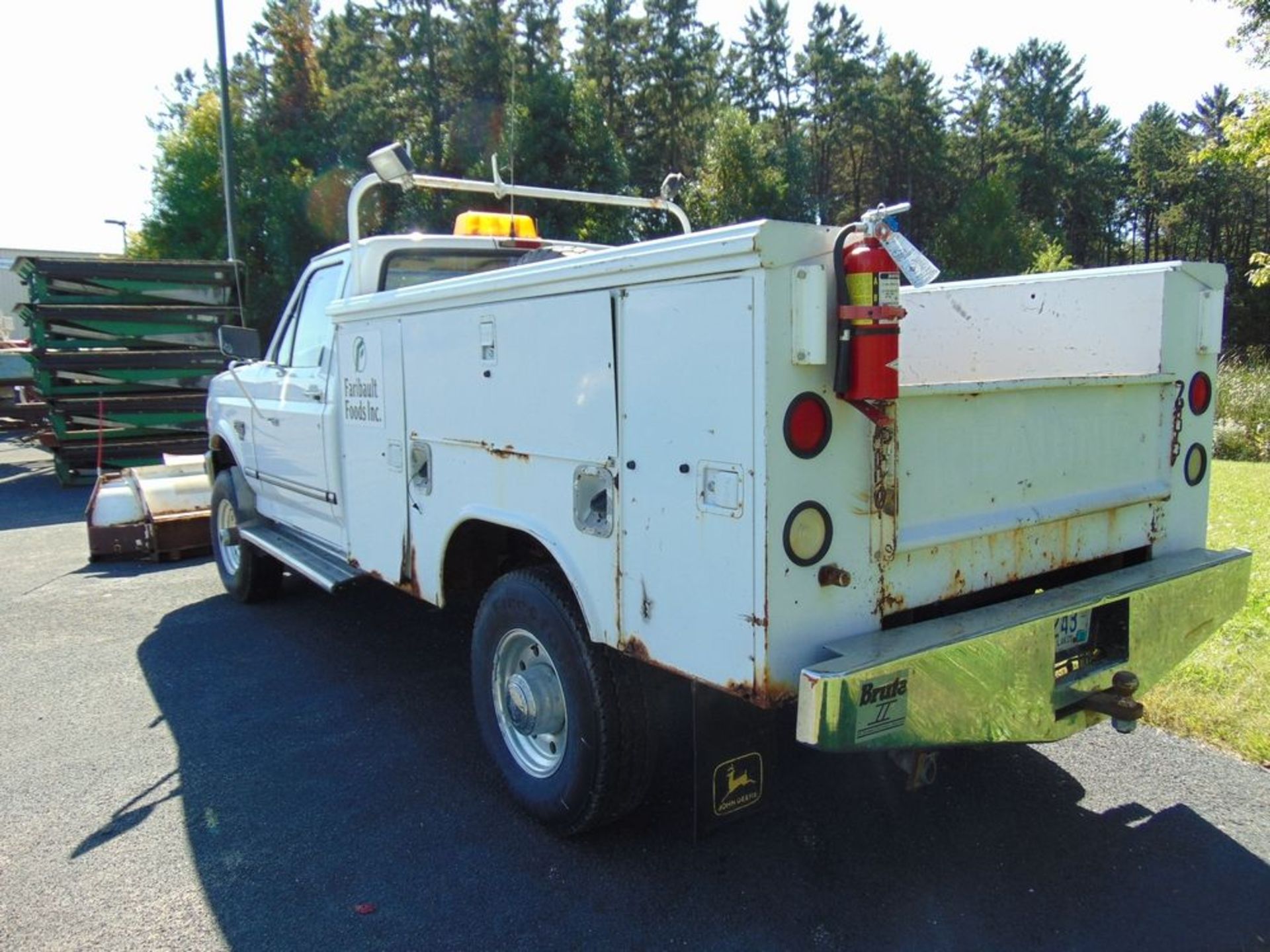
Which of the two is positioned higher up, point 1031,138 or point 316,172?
point 1031,138

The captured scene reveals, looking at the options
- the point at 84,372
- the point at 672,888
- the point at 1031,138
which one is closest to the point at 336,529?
the point at 672,888

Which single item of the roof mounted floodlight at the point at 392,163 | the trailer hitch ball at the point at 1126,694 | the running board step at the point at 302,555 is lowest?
the trailer hitch ball at the point at 1126,694

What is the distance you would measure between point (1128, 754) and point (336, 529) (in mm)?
3709

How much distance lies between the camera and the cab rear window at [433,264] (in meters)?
4.53

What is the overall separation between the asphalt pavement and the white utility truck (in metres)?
0.35

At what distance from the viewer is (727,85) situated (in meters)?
42.5

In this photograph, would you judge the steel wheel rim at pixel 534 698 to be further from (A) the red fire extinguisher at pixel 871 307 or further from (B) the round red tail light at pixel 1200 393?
(B) the round red tail light at pixel 1200 393

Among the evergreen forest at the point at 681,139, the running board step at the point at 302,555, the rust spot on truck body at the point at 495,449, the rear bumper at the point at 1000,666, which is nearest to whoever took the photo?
the rear bumper at the point at 1000,666

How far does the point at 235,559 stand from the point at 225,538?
0.64 feet

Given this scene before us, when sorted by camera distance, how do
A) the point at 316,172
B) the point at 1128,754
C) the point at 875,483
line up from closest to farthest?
the point at 875,483
the point at 1128,754
the point at 316,172

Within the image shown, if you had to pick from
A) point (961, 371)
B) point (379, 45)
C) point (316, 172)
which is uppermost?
point (379, 45)

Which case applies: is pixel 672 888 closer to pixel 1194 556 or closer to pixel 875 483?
pixel 875 483

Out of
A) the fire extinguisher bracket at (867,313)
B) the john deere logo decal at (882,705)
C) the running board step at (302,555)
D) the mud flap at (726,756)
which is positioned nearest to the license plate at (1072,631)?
the john deere logo decal at (882,705)

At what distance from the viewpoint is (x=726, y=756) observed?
2725 mm
